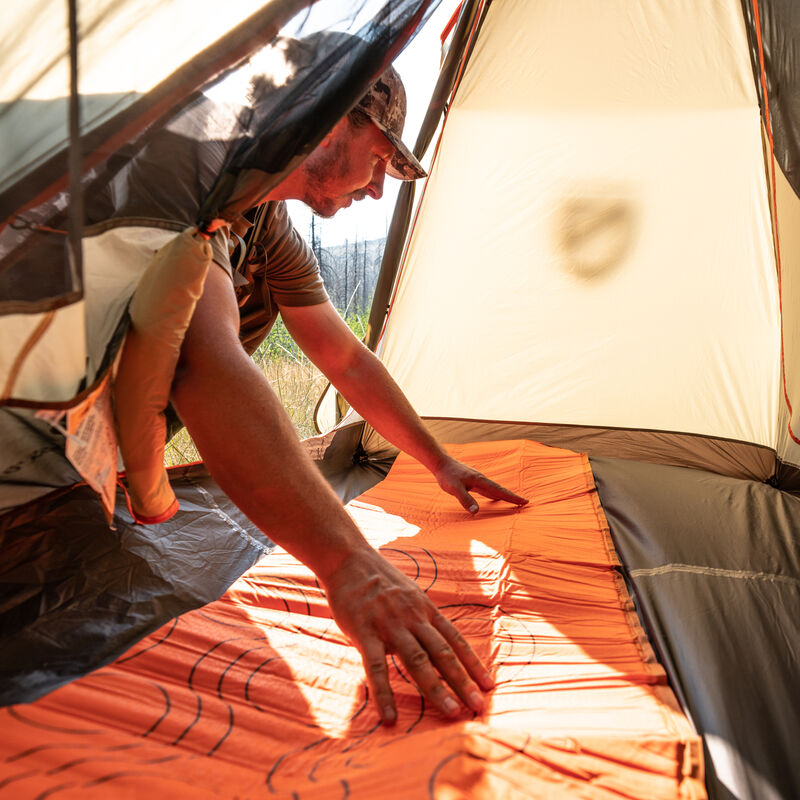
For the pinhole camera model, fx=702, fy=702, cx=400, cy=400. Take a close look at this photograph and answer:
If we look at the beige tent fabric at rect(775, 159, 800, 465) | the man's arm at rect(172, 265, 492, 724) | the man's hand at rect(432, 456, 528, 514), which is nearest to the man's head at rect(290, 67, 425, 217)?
the man's arm at rect(172, 265, 492, 724)

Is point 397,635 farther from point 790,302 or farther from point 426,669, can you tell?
point 790,302

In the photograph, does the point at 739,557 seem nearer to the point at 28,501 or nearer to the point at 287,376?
the point at 28,501

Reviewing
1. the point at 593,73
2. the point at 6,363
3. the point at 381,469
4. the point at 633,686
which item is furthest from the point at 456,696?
the point at 593,73

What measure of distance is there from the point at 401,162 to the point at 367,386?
1.53 ft

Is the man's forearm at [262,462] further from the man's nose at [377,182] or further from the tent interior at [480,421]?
the man's nose at [377,182]

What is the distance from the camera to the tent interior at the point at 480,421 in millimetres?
659

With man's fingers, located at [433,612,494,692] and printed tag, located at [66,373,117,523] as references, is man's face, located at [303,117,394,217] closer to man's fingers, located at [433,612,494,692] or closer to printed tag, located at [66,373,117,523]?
printed tag, located at [66,373,117,523]

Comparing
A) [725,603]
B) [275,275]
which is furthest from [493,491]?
[275,275]

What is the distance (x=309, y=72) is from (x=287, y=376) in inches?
80.8

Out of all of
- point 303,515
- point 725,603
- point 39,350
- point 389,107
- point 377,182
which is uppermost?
point 389,107

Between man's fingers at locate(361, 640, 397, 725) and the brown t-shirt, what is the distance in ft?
2.94

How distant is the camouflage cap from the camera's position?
3.93 feet

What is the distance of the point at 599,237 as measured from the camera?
2053 mm

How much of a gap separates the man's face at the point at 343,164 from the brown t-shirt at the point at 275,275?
0.17 meters
